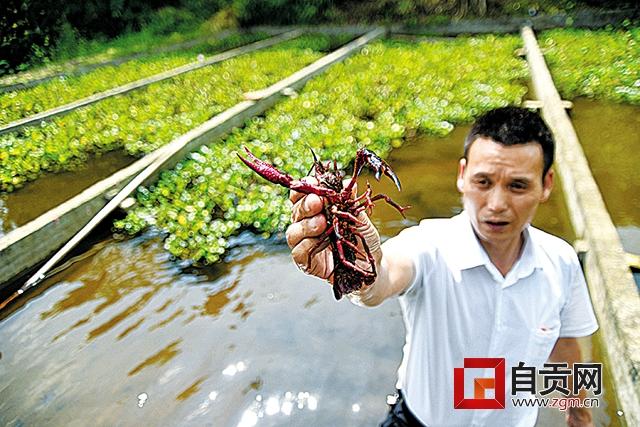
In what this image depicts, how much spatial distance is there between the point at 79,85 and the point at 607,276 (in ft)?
39.8

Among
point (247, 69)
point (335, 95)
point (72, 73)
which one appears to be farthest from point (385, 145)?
point (72, 73)

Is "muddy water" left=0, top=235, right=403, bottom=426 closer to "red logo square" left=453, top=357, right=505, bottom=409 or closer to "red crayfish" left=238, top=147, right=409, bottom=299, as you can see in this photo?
"red logo square" left=453, top=357, right=505, bottom=409

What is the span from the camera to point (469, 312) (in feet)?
6.90

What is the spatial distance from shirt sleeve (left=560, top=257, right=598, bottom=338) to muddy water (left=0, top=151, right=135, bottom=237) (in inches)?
230

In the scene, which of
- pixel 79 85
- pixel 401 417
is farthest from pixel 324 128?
pixel 79 85

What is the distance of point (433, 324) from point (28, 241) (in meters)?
3.97

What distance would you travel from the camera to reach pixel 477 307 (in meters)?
2.11

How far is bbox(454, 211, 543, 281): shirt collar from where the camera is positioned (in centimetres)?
208

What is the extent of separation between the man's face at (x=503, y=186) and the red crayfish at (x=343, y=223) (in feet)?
1.51

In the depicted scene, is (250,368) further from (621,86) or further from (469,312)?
(621,86)

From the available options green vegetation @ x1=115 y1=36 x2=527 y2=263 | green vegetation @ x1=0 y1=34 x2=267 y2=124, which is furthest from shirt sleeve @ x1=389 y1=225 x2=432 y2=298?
green vegetation @ x1=0 y1=34 x2=267 y2=124

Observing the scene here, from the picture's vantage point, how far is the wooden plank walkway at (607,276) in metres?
2.69

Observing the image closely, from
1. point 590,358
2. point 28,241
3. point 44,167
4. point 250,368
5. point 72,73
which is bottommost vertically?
point 590,358

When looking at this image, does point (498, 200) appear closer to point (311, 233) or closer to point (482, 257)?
point (482, 257)
